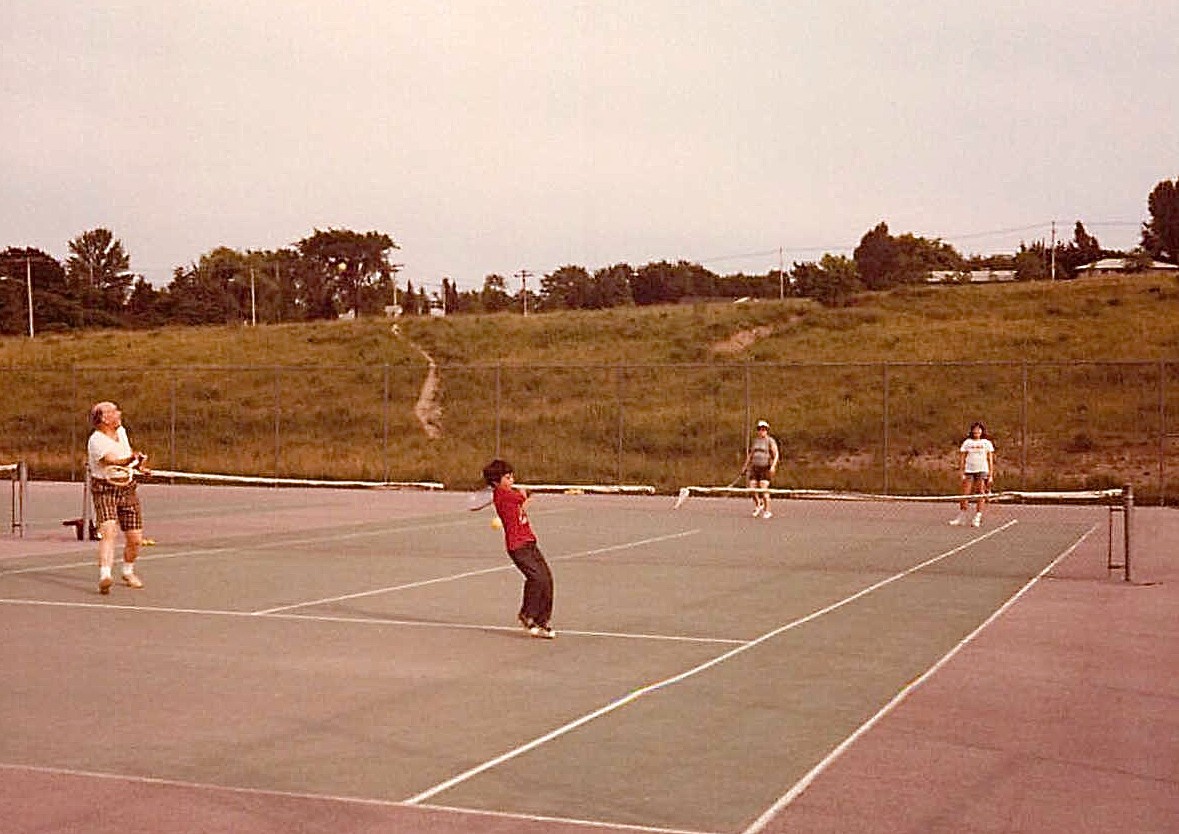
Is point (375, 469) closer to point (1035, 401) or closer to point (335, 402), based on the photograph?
point (335, 402)

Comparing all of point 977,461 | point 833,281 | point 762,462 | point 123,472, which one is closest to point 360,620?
point 123,472

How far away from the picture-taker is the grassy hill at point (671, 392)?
4319cm

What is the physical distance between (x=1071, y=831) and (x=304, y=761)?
377 centimetres

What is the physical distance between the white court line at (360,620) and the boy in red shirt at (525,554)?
0.37m

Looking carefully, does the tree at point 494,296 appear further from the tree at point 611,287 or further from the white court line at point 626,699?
the white court line at point 626,699

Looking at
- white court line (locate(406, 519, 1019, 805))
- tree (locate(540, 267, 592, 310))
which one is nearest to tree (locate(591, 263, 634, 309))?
tree (locate(540, 267, 592, 310))

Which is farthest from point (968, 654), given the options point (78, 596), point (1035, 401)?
point (1035, 401)

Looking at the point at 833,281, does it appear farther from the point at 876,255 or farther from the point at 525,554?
the point at 525,554

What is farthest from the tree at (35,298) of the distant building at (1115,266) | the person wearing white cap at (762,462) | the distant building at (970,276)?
the person wearing white cap at (762,462)

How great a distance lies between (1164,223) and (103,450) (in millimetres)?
94983

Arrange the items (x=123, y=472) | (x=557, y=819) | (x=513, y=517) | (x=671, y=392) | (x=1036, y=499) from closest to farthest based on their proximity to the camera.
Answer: (x=557, y=819)
(x=513, y=517)
(x=123, y=472)
(x=1036, y=499)
(x=671, y=392)

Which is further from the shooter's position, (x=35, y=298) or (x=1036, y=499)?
(x=35, y=298)

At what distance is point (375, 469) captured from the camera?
42438 mm

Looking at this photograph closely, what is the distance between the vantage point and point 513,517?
13.3 m
